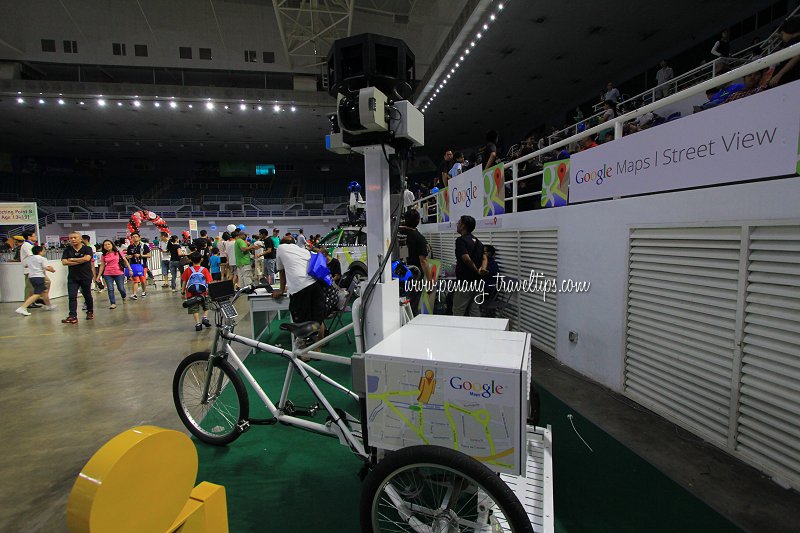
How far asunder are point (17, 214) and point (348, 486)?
13.0m

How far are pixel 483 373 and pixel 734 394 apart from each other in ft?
6.56

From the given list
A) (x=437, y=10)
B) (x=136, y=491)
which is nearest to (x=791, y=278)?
(x=136, y=491)

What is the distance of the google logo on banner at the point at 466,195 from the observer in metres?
6.23

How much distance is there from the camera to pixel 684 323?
276cm

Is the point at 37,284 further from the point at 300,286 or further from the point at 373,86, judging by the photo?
the point at 373,86

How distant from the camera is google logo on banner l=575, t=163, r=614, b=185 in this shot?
3415 mm

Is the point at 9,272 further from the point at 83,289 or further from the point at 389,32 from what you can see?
the point at 389,32

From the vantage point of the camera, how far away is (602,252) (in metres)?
3.58

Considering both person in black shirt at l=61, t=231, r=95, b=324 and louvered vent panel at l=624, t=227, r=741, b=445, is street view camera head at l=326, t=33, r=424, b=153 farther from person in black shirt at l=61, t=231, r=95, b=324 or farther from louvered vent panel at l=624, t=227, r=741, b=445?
person in black shirt at l=61, t=231, r=95, b=324

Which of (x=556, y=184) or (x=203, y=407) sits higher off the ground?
(x=556, y=184)

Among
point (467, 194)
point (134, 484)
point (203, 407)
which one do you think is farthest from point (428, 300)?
point (134, 484)

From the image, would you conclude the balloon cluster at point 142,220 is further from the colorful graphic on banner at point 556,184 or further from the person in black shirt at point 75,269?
the colorful graphic on banner at point 556,184

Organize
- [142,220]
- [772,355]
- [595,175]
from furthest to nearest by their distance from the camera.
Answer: [142,220] → [595,175] → [772,355]

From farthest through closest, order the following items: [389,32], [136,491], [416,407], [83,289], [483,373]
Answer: [389,32]
[83,289]
[416,407]
[483,373]
[136,491]
